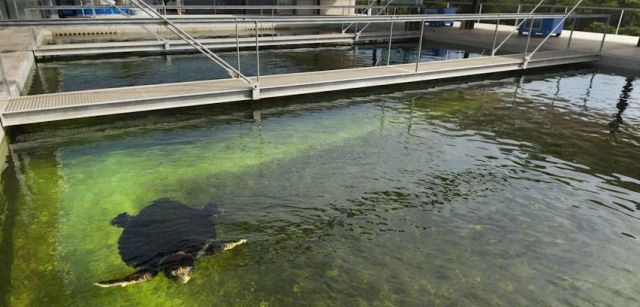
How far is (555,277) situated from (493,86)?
394 inches

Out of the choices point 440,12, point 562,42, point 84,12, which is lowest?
point 562,42

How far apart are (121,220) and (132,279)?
1.40 m

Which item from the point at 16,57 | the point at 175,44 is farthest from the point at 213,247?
the point at 175,44

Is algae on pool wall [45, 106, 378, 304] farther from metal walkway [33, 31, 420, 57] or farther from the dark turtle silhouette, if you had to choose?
metal walkway [33, 31, 420, 57]

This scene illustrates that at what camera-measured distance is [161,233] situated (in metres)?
5.28

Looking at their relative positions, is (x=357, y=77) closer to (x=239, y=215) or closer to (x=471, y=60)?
(x=471, y=60)

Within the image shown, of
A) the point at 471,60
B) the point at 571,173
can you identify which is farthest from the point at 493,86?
the point at 571,173

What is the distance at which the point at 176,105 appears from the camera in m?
9.66

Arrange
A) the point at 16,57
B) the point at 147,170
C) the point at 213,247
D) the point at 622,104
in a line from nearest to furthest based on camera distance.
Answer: the point at 213,247 < the point at 147,170 < the point at 622,104 < the point at 16,57

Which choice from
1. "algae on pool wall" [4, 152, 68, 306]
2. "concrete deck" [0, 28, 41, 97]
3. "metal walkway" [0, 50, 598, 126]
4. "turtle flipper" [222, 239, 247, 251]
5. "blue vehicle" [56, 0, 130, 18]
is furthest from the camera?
"blue vehicle" [56, 0, 130, 18]

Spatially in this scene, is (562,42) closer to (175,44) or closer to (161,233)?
(175,44)

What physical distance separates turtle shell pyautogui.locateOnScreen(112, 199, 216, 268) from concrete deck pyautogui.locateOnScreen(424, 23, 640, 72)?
1700 centimetres

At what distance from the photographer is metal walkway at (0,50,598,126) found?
8523mm

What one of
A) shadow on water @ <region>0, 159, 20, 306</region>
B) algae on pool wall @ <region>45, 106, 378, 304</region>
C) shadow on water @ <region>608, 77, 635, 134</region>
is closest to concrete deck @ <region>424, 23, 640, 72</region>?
shadow on water @ <region>608, 77, 635, 134</region>
